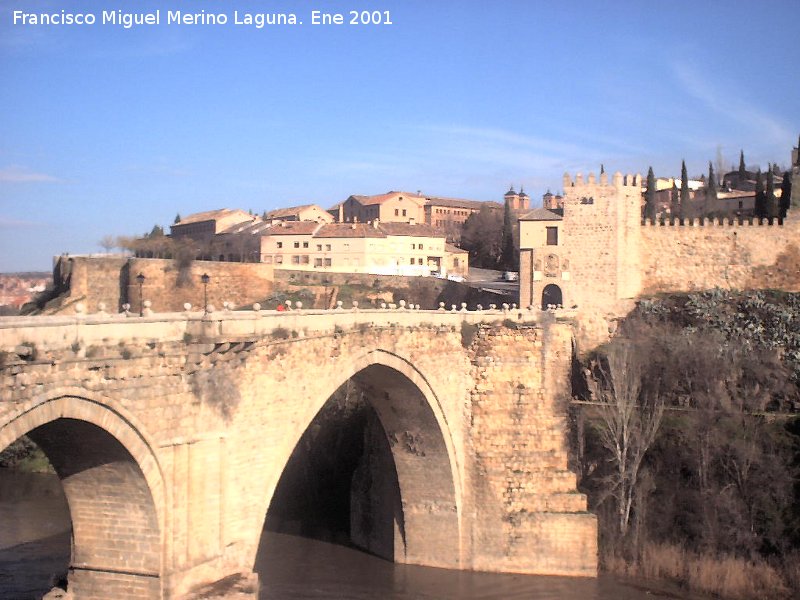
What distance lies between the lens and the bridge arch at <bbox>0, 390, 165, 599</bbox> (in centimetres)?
1018

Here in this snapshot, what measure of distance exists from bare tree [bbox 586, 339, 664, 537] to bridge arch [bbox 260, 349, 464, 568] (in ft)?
Result: 11.0

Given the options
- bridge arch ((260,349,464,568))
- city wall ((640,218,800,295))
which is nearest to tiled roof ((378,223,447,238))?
city wall ((640,218,800,295))

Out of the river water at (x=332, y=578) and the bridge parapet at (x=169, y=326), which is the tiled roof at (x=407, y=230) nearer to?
the river water at (x=332, y=578)

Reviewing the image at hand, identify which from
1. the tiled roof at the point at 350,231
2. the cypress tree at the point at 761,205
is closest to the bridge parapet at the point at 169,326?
the cypress tree at the point at 761,205

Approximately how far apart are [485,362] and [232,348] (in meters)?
8.89

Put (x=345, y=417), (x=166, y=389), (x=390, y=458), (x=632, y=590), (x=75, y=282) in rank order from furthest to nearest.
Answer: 1. (x=75, y=282)
2. (x=345, y=417)
3. (x=390, y=458)
4. (x=632, y=590)
5. (x=166, y=389)

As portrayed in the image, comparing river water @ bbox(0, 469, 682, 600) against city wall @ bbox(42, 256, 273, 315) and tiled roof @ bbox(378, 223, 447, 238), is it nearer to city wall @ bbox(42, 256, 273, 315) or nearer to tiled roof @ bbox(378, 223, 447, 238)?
city wall @ bbox(42, 256, 273, 315)

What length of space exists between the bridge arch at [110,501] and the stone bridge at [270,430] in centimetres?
2

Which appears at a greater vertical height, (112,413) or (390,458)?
(112,413)

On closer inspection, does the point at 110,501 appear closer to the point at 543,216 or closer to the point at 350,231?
the point at 543,216

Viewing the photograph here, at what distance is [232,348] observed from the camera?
1215cm

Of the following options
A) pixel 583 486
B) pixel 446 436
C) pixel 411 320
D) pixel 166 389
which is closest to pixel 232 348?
pixel 166 389

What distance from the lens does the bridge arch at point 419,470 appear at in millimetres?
18906

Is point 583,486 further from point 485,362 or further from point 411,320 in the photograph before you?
point 411,320
